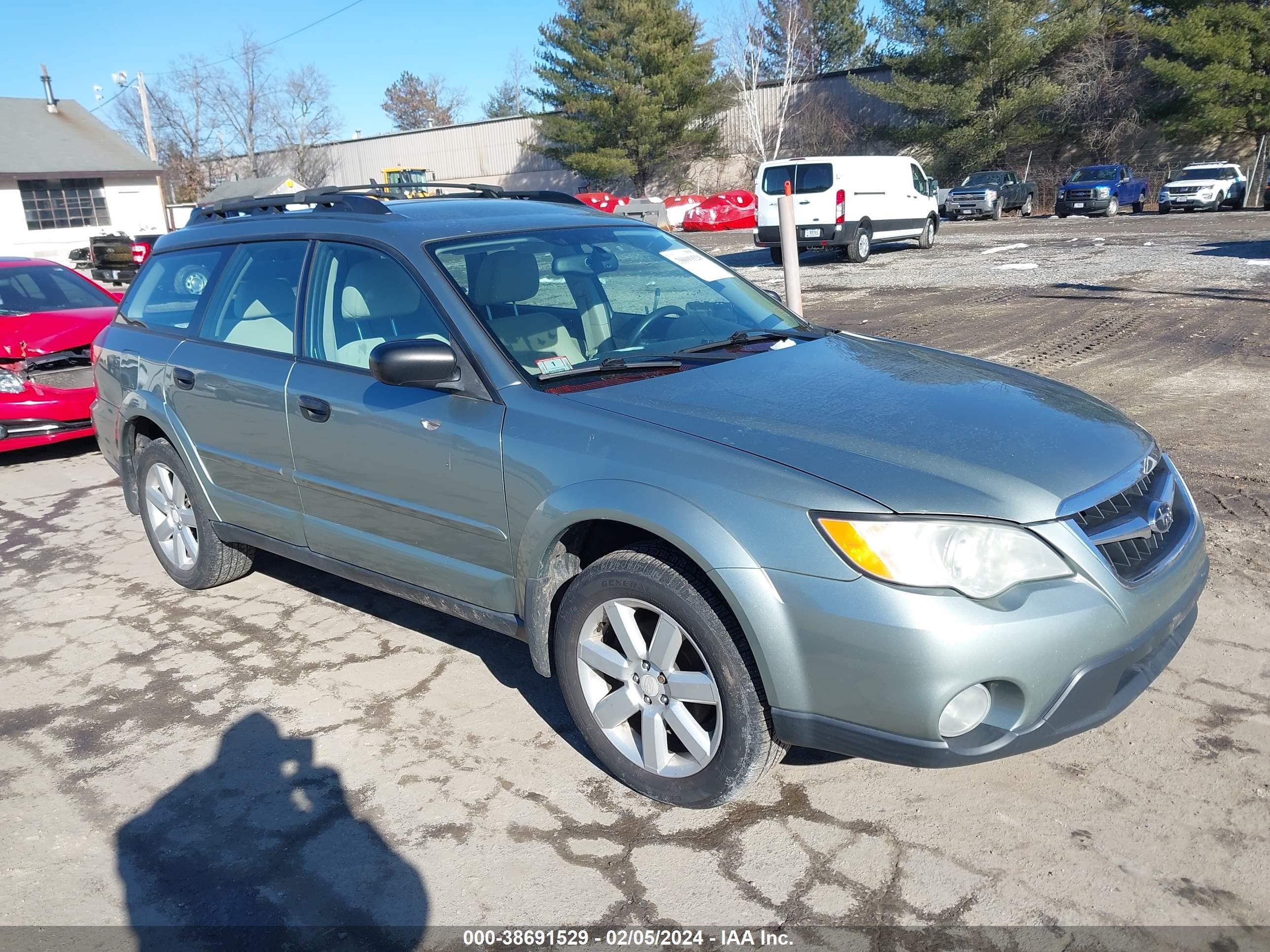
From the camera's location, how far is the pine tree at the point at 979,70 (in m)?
41.0

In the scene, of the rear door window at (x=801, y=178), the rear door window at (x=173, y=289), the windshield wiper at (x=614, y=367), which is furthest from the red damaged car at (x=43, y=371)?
the rear door window at (x=801, y=178)

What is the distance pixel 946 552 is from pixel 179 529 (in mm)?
3986

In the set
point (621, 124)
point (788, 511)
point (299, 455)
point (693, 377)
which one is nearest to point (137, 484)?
point (299, 455)

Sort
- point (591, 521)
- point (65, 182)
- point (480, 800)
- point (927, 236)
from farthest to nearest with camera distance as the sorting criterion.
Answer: point (65, 182) < point (927, 236) < point (480, 800) < point (591, 521)

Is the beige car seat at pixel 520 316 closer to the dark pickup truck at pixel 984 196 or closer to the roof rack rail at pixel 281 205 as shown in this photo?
the roof rack rail at pixel 281 205

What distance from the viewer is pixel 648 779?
10.3ft

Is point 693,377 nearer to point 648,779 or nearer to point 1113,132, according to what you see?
point 648,779

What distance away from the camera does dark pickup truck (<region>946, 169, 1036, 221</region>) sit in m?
33.6

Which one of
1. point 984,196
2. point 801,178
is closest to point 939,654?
point 801,178

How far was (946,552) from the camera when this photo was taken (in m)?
2.58

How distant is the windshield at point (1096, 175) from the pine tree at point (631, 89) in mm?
21311

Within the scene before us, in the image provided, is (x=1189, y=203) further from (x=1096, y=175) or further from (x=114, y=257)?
(x=114, y=257)

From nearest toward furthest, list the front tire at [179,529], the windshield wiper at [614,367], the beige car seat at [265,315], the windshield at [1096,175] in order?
the windshield wiper at [614,367] → the beige car seat at [265,315] → the front tire at [179,529] → the windshield at [1096,175]

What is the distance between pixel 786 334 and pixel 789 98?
4932 centimetres
